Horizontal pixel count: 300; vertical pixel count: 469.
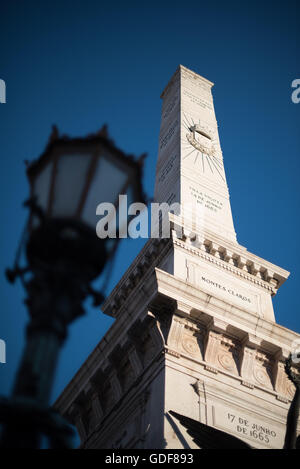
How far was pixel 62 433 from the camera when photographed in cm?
391

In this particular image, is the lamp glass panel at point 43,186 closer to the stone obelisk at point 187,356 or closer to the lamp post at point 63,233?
the lamp post at point 63,233

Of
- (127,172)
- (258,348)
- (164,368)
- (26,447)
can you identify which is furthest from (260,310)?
(26,447)

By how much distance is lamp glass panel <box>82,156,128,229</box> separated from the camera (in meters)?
4.63

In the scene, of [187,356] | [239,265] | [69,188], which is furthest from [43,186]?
[239,265]

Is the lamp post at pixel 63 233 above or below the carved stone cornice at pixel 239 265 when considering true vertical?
below

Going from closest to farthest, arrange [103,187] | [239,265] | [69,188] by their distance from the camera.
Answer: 1. [69,188]
2. [103,187]
3. [239,265]

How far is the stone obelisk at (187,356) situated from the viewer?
12.1 m

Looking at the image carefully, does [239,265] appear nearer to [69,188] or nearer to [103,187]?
[103,187]

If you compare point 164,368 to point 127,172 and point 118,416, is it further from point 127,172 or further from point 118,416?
point 127,172

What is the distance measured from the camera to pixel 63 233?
15.1ft

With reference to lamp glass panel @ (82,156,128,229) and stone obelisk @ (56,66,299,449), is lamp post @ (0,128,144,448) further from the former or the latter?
stone obelisk @ (56,66,299,449)

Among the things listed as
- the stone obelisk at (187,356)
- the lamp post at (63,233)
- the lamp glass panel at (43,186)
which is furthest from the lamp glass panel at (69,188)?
the stone obelisk at (187,356)

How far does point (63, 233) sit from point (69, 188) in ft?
1.36

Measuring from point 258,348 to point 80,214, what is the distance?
1059 cm
